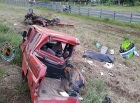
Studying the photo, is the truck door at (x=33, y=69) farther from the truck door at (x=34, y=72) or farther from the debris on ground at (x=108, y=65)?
the debris on ground at (x=108, y=65)

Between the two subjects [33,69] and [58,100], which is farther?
[33,69]

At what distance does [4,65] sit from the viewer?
24.9 ft

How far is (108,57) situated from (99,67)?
1.17m

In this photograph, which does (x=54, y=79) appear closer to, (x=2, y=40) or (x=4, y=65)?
(x=4, y=65)

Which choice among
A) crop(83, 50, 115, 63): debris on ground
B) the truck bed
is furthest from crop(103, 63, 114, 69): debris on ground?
the truck bed

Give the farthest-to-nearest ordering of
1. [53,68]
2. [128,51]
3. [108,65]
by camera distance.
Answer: [128,51]
[108,65]
[53,68]

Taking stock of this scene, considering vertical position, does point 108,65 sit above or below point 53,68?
below

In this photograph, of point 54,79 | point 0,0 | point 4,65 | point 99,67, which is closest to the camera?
point 54,79

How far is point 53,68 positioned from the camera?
19.5 ft

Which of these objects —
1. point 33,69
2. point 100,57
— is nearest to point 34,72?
point 33,69

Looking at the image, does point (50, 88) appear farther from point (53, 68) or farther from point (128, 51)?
point (128, 51)

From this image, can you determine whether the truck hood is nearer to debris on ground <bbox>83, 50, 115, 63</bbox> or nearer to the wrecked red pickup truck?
the wrecked red pickup truck

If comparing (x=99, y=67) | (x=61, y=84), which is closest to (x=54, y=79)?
(x=61, y=84)

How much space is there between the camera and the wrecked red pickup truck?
5059 millimetres
